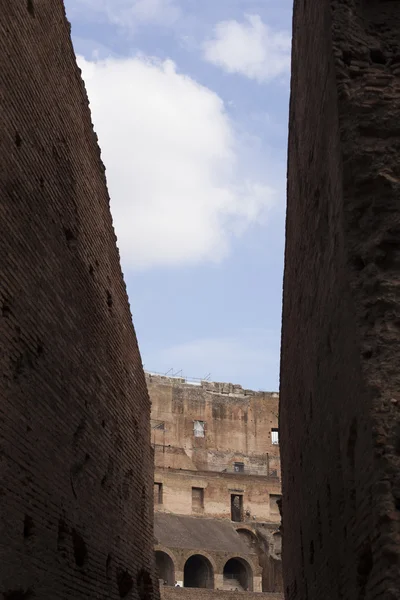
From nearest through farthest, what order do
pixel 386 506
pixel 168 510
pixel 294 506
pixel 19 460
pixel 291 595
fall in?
pixel 386 506 → pixel 19 460 → pixel 294 506 → pixel 291 595 → pixel 168 510

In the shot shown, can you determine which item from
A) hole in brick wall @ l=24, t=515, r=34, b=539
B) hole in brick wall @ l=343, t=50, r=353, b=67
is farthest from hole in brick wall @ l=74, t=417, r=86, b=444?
hole in brick wall @ l=343, t=50, r=353, b=67

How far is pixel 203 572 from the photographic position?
33531mm

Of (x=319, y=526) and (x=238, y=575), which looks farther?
(x=238, y=575)

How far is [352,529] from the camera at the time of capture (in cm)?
532

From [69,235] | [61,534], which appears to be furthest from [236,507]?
[61,534]

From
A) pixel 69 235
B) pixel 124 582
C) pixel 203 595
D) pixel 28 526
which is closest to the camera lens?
pixel 28 526

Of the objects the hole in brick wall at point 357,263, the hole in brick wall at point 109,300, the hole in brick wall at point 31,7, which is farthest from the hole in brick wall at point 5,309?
the hole in brick wall at point 109,300

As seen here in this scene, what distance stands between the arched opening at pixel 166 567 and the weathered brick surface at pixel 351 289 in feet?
81.1

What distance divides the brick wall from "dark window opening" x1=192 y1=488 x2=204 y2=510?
33.2 feet

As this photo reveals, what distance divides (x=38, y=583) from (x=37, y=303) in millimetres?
2456

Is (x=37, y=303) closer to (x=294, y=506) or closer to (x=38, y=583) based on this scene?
(x=38, y=583)

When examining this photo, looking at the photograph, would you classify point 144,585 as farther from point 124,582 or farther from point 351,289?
point 351,289

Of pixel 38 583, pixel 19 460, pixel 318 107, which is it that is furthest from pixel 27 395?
pixel 318 107

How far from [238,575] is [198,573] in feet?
5.64
